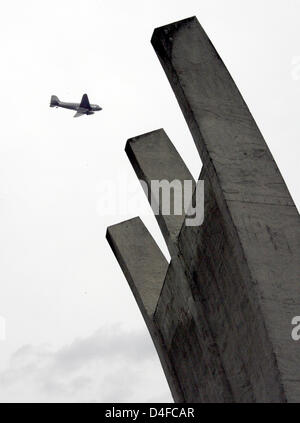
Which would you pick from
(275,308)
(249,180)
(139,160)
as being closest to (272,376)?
(275,308)

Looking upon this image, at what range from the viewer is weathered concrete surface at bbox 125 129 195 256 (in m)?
13.4

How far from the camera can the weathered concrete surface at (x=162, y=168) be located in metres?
13.4

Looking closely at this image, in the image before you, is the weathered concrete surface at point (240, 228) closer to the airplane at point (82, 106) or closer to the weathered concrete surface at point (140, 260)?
the weathered concrete surface at point (140, 260)

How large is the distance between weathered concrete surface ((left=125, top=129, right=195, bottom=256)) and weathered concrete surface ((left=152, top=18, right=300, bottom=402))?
4.12ft

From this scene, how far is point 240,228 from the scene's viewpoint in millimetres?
9883

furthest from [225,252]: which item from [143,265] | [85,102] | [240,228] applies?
[85,102]

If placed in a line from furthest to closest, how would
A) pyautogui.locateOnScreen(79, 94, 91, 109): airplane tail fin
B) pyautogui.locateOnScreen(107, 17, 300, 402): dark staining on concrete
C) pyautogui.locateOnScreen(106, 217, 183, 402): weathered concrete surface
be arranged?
pyautogui.locateOnScreen(79, 94, 91, 109): airplane tail fin, pyautogui.locateOnScreen(106, 217, 183, 402): weathered concrete surface, pyautogui.locateOnScreen(107, 17, 300, 402): dark staining on concrete

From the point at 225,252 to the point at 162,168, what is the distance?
3.34m

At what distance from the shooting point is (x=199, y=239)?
1192 centimetres

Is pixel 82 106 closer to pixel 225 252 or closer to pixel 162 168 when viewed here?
pixel 162 168

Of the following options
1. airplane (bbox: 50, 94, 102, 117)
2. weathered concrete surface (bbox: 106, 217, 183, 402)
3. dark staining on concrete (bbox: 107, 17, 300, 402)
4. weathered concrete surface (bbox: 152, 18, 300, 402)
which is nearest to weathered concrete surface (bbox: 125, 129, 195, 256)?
dark staining on concrete (bbox: 107, 17, 300, 402)

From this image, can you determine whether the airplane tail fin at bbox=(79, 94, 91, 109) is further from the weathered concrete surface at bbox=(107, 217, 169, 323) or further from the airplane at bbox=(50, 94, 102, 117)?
the weathered concrete surface at bbox=(107, 217, 169, 323)

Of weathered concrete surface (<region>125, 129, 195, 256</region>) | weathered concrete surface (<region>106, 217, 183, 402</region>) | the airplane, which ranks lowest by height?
weathered concrete surface (<region>106, 217, 183, 402</region>)
